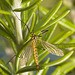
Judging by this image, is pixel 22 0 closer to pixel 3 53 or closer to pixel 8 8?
pixel 8 8

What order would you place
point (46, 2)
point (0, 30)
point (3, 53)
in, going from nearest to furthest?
point (0, 30) → point (3, 53) → point (46, 2)

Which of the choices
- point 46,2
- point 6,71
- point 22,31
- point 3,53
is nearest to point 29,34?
point 22,31

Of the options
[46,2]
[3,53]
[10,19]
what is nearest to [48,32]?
[10,19]

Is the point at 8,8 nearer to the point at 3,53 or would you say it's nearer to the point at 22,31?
the point at 22,31

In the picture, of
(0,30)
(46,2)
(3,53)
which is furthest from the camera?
(46,2)

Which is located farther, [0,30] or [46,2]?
[46,2]

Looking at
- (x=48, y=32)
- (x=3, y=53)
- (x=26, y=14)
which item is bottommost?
(x=3, y=53)

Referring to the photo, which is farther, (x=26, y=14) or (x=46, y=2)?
(x=46, y=2)

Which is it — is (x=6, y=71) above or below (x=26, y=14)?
below

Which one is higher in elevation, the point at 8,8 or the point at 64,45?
the point at 8,8
